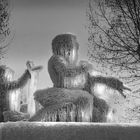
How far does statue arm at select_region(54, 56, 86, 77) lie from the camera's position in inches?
250

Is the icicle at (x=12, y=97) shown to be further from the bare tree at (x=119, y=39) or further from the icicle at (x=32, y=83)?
the bare tree at (x=119, y=39)

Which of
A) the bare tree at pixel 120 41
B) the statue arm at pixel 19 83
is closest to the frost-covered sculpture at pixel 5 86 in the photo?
the statue arm at pixel 19 83

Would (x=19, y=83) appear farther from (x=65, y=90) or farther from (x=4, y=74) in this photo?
(x=65, y=90)

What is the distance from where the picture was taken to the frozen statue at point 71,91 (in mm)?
5828

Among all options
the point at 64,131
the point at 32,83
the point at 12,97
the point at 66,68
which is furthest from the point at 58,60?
the point at 64,131

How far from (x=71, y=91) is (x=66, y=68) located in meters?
0.65

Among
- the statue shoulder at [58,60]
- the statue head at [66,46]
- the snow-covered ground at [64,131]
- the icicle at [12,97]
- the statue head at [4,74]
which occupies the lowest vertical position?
the snow-covered ground at [64,131]

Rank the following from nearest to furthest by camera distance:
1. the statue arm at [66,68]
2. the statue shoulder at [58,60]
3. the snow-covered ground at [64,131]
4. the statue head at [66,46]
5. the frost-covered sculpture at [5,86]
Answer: the snow-covered ground at [64,131] → the statue arm at [66,68] → the statue shoulder at [58,60] → the statue head at [66,46] → the frost-covered sculpture at [5,86]

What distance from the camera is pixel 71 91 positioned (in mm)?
6039

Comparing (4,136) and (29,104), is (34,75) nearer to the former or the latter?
(29,104)

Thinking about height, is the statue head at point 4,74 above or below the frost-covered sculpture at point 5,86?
above

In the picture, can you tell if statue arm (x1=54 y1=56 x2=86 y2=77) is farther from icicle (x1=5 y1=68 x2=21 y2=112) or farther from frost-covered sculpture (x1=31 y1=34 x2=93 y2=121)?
icicle (x1=5 y1=68 x2=21 y2=112)

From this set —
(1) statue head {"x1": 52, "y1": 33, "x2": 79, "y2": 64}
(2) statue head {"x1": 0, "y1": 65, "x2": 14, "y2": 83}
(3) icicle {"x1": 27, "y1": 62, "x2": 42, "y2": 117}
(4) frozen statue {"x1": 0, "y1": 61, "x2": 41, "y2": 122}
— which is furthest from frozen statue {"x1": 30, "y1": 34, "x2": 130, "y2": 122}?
(2) statue head {"x1": 0, "y1": 65, "x2": 14, "y2": 83}

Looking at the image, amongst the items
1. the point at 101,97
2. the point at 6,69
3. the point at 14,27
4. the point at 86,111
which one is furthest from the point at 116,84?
the point at 14,27
